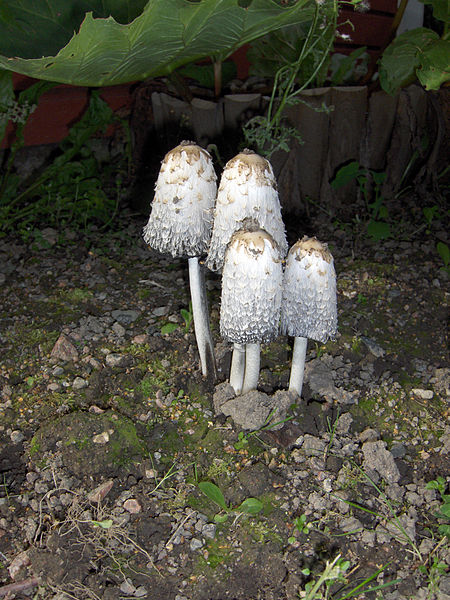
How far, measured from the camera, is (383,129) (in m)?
3.47

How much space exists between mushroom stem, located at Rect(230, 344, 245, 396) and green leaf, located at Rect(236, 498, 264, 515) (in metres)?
0.46

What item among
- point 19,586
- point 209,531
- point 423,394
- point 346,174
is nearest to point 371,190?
point 346,174

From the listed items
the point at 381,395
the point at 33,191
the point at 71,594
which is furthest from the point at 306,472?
the point at 33,191

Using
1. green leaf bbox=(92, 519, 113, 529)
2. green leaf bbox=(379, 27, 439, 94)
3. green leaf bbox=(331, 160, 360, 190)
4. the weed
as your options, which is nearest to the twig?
green leaf bbox=(92, 519, 113, 529)

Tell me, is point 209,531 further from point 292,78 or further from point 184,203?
point 292,78

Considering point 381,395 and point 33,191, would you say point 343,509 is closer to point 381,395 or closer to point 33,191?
point 381,395

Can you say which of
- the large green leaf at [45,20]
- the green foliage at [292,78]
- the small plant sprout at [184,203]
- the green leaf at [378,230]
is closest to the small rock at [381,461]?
the small plant sprout at [184,203]

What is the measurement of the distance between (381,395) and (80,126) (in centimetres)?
250

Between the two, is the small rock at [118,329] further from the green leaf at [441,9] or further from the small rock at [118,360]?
the green leaf at [441,9]

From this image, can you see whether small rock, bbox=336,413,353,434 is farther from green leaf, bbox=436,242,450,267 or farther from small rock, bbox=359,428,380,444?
green leaf, bbox=436,242,450,267

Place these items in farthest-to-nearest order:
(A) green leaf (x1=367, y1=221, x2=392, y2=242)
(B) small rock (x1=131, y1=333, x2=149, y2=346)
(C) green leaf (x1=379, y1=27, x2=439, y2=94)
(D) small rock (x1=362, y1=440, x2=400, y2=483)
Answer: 1. (A) green leaf (x1=367, y1=221, x2=392, y2=242)
2. (C) green leaf (x1=379, y1=27, x2=439, y2=94)
3. (B) small rock (x1=131, y1=333, x2=149, y2=346)
4. (D) small rock (x1=362, y1=440, x2=400, y2=483)

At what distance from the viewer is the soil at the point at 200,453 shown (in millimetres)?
1676

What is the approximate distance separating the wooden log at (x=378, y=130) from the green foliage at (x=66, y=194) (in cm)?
152

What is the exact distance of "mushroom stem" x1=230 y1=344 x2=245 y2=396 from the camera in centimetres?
210
